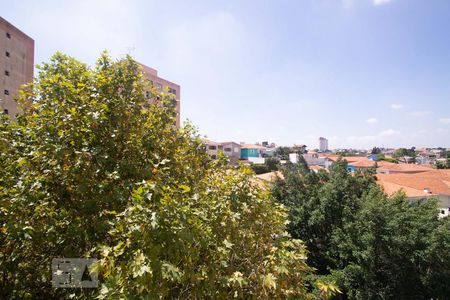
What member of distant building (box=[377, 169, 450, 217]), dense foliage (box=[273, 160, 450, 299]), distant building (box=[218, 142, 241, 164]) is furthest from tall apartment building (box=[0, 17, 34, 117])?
distant building (box=[218, 142, 241, 164])

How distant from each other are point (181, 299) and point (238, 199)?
A: 1.60 metres

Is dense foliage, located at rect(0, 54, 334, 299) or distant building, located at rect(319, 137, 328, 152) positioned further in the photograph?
distant building, located at rect(319, 137, 328, 152)

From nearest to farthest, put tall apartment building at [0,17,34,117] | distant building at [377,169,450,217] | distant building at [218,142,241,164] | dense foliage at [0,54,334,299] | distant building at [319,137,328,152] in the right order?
1. dense foliage at [0,54,334,299]
2. distant building at [377,169,450,217]
3. tall apartment building at [0,17,34,117]
4. distant building at [218,142,241,164]
5. distant building at [319,137,328,152]

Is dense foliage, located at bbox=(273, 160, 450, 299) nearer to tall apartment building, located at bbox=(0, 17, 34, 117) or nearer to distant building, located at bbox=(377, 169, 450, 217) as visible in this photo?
distant building, located at bbox=(377, 169, 450, 217)

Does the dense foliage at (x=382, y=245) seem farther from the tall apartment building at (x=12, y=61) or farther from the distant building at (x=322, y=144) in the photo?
the distant building at (x=322, y=144)

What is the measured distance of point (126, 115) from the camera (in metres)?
4.67

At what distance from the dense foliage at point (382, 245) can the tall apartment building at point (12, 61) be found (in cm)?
2797

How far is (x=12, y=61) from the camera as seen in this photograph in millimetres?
25062

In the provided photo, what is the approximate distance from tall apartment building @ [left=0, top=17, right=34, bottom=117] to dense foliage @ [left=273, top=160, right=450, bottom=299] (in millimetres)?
27975

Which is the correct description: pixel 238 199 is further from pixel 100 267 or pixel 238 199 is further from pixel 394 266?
pixel 394 266

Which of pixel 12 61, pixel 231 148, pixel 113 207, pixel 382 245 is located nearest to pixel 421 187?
pixel 382 245

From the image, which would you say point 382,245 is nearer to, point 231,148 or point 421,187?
point 421,187

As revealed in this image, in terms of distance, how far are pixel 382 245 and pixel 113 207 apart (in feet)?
42.3

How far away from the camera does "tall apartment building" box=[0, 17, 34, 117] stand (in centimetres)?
2380
